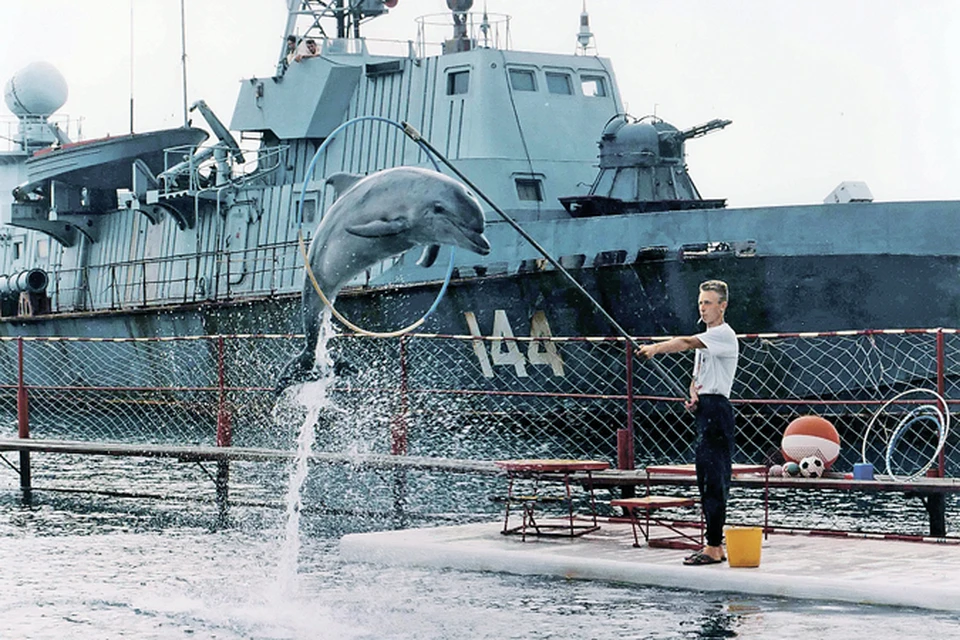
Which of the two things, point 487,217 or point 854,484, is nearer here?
point 854,484

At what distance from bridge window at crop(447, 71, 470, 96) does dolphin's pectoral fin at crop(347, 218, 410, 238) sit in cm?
1672

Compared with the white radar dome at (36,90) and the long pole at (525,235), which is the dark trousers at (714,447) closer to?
the long pole at (525,235)

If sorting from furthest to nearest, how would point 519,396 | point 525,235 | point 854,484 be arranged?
point 519,396 → point 854,484 → point 525,235

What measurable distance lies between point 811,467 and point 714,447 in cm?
192

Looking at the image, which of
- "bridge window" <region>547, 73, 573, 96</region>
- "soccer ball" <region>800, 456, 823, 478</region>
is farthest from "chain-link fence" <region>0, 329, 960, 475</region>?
"bridge window" <region>547, 73, 573, 96</region>

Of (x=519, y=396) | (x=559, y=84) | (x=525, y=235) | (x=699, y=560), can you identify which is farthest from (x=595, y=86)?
(x=699, y=560)

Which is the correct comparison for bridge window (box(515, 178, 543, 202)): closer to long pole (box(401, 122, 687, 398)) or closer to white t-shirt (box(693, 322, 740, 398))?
long pole (box(401, 122, 687, 398))

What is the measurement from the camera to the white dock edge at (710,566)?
324 inches

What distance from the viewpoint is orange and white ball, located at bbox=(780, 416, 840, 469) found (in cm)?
1056

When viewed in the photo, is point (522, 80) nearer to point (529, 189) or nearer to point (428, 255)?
point (529, 189)

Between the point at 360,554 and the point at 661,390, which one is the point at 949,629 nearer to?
the point at 360,554

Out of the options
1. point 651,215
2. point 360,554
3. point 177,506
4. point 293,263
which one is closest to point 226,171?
point 293,263

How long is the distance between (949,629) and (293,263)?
63.1ft

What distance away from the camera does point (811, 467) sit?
10.3 metres
